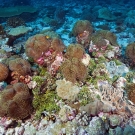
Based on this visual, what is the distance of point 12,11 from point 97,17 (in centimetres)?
668

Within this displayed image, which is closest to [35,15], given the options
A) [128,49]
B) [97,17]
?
[97,17]

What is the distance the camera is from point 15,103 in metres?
5.18

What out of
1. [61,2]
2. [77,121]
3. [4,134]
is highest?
[77,121]

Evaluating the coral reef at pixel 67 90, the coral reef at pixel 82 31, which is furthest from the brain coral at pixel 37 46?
the coral reef at pixel 82 31

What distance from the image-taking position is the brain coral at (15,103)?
204 inches

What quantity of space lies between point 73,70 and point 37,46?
1.65 metres

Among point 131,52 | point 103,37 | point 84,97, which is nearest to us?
point 84,97

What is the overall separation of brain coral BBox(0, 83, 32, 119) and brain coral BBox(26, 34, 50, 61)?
1.82 m

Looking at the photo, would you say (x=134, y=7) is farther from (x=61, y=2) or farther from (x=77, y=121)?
(x=77, y=121)

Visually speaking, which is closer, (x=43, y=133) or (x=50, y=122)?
(x=43, y=133)

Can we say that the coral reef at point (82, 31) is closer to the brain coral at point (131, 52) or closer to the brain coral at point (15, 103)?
the brain coral at point (131, 52)

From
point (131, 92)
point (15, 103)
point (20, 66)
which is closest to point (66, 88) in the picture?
point (15, 103)

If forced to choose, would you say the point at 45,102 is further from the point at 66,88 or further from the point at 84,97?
the point at 84,97

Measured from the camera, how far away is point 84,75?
6453mm
